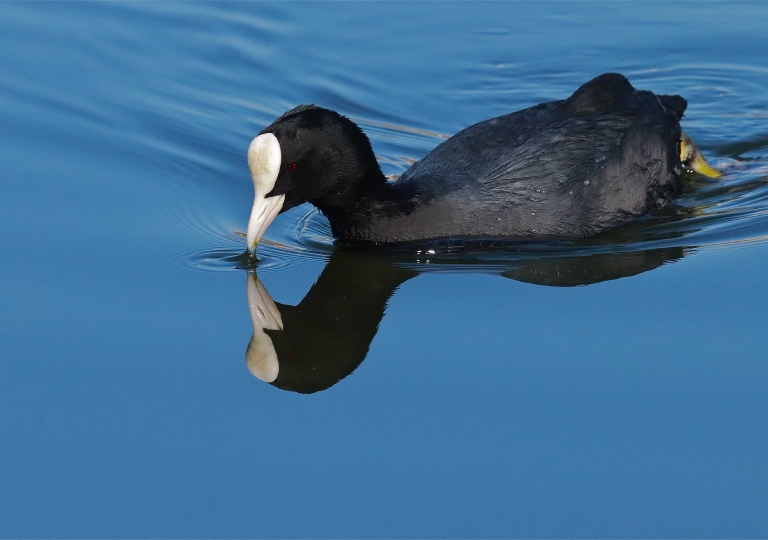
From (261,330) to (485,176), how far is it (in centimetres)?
157

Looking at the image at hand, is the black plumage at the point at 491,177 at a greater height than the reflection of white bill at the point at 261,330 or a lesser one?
greater

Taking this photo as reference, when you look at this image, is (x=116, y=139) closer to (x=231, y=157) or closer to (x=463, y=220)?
(x=231, y=157)

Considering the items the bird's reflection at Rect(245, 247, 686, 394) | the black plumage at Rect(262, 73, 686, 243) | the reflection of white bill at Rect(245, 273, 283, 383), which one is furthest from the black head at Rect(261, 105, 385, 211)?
the reflection of white bill at Rect(245, 273, 283, 383)

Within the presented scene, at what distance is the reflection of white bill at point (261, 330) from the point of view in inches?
182

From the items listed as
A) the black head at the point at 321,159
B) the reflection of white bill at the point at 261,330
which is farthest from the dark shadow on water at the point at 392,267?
the black head at the point at 321,159

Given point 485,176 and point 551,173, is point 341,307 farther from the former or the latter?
point 551,173

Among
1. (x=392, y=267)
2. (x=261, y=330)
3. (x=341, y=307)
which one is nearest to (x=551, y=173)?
(x=392, y=267)

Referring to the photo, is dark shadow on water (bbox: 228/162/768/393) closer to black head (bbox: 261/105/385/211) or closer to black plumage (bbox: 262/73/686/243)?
black plumage (bbox: 262/73/686/243)

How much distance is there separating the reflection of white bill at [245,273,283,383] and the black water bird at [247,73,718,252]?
0.22 meters

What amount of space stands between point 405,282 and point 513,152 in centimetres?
101

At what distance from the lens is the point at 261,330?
4965 mm

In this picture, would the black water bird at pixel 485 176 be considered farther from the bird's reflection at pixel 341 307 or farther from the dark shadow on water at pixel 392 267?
the bird's reflection at pixel 341 307

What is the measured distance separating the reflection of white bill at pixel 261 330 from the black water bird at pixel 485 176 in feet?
0.73

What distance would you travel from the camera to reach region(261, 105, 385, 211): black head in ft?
17.7
